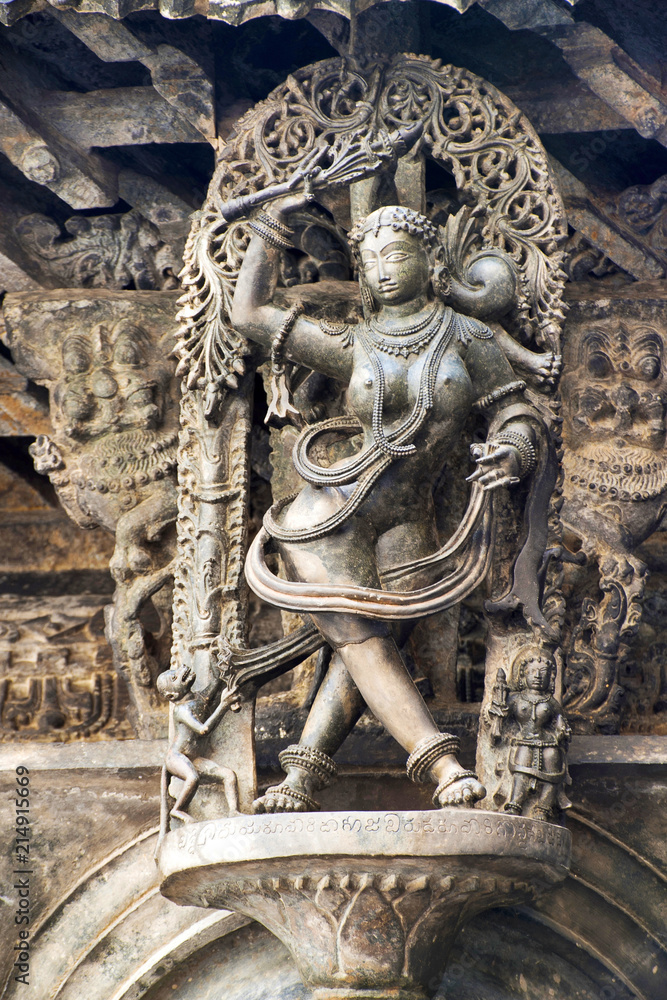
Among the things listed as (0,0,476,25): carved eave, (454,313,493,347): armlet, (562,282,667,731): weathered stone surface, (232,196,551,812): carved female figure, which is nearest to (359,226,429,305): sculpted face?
(232,196,551,812): carved female figure

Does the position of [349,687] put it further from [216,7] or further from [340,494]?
[216,7]

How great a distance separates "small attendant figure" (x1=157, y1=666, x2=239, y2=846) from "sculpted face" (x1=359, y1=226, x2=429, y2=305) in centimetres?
125

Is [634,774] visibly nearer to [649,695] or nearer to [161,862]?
[649,695]

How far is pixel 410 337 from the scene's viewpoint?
3854 millimetres

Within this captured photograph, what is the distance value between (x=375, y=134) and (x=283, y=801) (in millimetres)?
2104

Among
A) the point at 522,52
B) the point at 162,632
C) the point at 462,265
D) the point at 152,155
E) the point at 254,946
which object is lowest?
the point at 254,946

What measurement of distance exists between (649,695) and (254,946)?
5.12ft

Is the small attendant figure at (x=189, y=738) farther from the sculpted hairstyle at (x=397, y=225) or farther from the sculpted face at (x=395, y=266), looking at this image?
the sculpted hairstyle at (x=397, y=225)

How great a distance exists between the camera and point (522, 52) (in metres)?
4.56

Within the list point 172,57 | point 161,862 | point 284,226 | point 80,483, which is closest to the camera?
point 161,862

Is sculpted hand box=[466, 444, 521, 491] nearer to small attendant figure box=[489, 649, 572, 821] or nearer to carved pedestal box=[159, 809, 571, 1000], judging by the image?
small attendant figure box=[489, 649, 572, 821]

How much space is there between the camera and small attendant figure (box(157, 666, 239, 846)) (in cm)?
375

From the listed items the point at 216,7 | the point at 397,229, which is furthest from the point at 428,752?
the point at 216,7

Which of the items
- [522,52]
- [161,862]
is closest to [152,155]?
[522,52]
